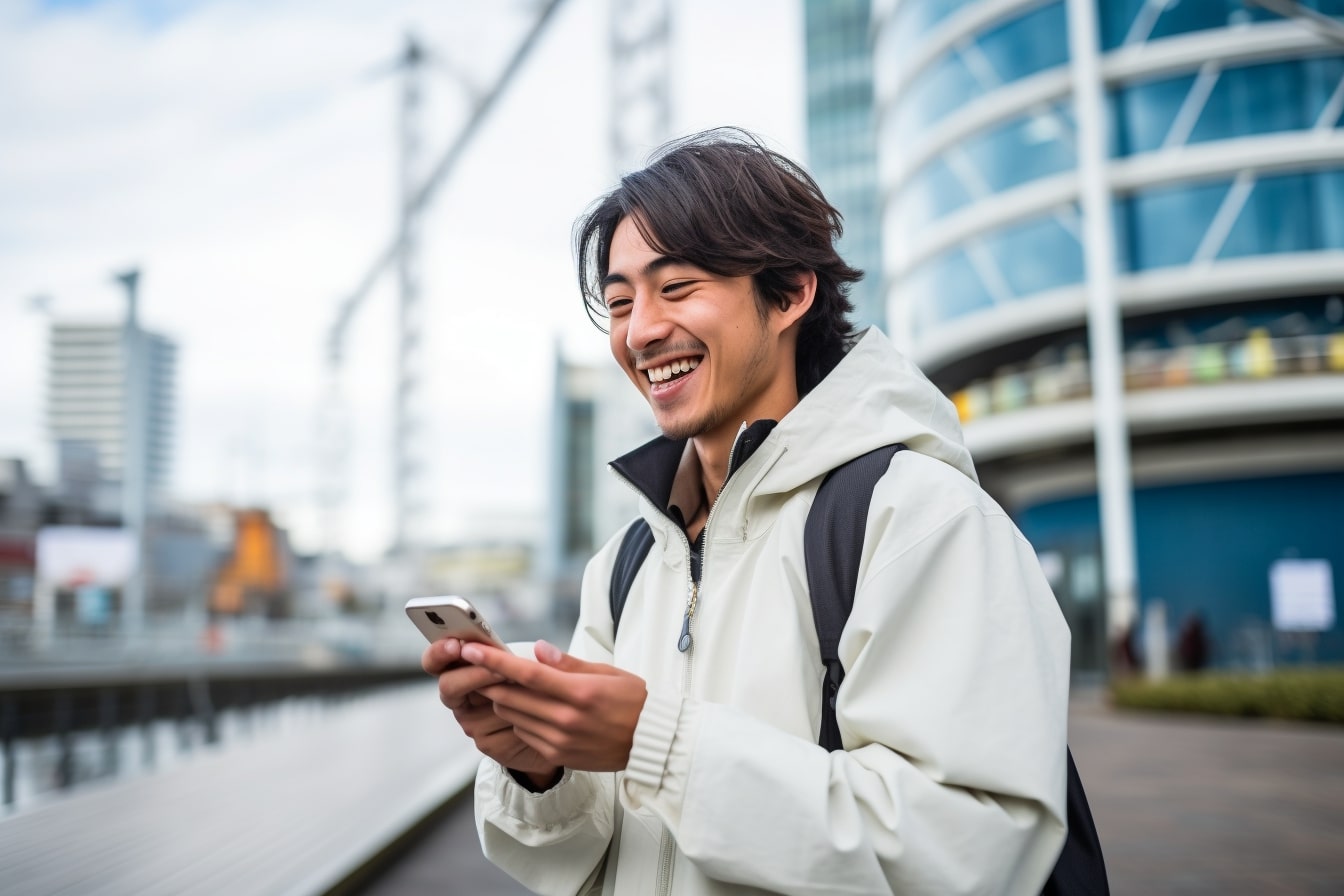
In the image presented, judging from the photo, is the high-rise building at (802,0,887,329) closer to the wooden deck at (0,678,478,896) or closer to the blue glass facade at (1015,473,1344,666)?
the blue glass facade at (1015,473,1344,666)

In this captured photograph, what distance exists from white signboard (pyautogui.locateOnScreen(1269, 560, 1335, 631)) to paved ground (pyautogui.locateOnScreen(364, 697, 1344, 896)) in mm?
10112

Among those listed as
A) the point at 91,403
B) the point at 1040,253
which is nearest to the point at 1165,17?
the point at 1040,253

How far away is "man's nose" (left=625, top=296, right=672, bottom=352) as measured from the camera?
5.78ft

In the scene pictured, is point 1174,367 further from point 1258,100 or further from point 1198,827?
point 1198,827

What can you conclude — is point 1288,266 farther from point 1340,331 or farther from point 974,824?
point 974,824

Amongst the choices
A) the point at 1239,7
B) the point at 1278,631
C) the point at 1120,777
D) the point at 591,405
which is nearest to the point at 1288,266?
the point at 1239,7

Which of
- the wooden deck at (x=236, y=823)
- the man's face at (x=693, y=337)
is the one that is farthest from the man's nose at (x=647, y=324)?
the wooden deck at (x=236, y=823)

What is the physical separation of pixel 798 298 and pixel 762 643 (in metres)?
0.59

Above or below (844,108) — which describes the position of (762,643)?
below

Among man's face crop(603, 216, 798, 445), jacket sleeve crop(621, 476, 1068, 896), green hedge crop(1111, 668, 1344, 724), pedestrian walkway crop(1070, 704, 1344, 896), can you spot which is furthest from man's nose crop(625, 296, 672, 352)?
green hedge crop(1111, 668, 1344, 724)

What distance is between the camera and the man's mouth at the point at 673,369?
5.87 ft

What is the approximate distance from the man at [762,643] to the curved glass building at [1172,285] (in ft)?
76.9

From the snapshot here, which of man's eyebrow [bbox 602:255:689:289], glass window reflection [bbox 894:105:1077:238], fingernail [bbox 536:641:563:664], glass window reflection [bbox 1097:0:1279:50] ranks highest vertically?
glass window reflection [bbox 1097:0:1279:50]

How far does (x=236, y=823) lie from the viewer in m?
6.29
